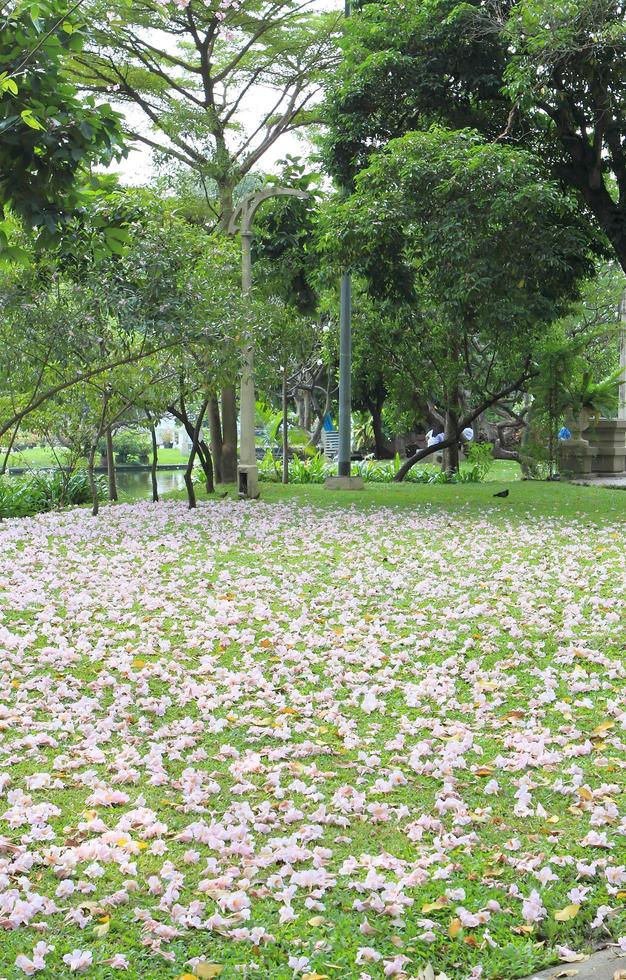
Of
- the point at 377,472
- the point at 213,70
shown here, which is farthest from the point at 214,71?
the point at 377,472

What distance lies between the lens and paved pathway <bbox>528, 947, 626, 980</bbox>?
2.77 metres

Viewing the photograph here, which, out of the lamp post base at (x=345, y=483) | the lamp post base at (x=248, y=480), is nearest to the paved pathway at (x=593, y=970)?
the lamp post base at (x=248, y=480)

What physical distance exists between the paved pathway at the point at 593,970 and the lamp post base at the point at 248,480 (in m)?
13.0

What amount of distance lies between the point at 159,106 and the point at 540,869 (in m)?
17.4

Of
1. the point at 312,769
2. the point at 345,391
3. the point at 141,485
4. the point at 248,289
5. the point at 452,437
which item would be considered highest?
the point at 248,289

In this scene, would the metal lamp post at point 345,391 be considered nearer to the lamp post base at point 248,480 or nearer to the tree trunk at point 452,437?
the lamp post base at point 248,480

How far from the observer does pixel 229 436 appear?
19.2 meters

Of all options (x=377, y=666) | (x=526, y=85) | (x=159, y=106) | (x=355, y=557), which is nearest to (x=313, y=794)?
(x=377, y=666)

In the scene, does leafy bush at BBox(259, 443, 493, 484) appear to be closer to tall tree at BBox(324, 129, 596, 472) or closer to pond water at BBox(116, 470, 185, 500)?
pond water at BBox(116, 470, 185, 500)

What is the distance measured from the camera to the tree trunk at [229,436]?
743 inches

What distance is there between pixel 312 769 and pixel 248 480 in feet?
38.7

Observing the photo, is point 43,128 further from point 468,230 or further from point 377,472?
point 377,472

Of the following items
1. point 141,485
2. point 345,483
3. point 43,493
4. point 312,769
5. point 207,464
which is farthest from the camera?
point 141,485

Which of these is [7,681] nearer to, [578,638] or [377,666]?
[377,666]
